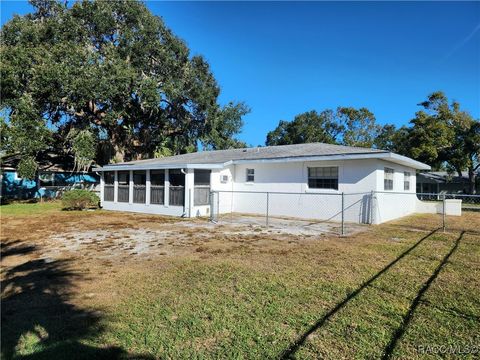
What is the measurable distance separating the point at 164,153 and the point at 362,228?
67.3ft

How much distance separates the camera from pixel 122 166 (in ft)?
56.3

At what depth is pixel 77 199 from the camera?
17.0 metres

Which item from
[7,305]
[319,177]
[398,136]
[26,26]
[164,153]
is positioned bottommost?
[7,305]

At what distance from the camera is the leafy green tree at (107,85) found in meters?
20.2

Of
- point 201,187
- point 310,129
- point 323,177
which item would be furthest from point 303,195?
point 310,129

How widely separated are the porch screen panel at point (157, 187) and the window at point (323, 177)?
7375 mm

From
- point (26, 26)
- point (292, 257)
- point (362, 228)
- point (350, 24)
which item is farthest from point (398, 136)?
point (26, 26)

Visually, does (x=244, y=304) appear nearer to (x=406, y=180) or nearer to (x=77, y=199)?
(x=77, y=199)

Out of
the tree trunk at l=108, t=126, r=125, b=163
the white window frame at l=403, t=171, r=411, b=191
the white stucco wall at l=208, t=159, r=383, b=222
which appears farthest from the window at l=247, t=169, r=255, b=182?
the tree trunk at l=108, t=126, r=125, b=163

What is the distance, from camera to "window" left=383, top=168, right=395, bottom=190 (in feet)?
44.4

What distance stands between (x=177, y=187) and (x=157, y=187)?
1.49m

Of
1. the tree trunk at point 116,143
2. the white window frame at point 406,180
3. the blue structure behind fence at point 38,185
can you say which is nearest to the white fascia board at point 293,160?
the white window frame at point 406,180

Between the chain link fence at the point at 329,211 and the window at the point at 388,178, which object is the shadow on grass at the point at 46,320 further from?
the window at the point at 388,178

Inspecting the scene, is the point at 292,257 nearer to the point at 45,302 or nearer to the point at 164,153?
the point at 45,302
